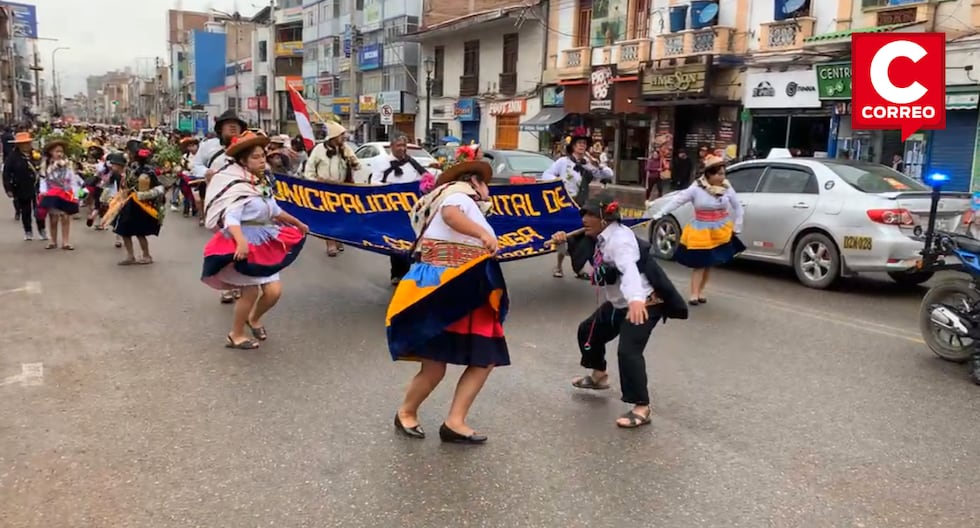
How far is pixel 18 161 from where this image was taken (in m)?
13.4

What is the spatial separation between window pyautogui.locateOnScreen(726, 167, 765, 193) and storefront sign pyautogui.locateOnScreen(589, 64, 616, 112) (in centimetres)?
1774

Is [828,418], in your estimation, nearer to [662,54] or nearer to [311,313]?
[311,313]

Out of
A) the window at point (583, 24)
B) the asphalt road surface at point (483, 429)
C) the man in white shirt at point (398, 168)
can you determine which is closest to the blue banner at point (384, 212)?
the asphalt road surface at point (483, 429)

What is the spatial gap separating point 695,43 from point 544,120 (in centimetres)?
811

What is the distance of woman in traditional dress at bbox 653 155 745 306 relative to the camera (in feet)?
28.1

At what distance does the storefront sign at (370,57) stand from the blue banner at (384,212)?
3938 cm

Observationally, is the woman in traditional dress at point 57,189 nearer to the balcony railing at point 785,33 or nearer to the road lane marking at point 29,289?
the road lane marking at point 29,289

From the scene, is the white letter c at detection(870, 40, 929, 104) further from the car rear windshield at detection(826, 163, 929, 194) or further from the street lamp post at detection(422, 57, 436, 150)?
the street lamp post at detection(422, 57, 436, 150)

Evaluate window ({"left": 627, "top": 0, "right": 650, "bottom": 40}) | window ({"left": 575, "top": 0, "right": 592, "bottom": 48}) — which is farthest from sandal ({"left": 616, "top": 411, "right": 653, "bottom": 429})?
window ({"left": 575, "top": 0, "right": 592, "bottom": 48})

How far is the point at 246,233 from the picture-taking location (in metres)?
6.67

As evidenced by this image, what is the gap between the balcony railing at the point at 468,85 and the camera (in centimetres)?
3769

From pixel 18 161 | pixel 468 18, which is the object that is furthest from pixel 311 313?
pixel 468 18

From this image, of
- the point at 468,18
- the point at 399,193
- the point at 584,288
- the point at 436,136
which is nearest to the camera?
the point at 399,193

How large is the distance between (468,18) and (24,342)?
104 feet
